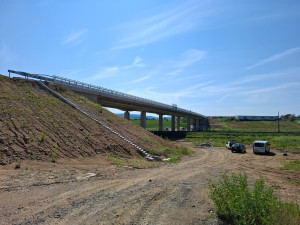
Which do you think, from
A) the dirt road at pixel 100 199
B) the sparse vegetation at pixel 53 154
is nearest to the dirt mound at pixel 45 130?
the sparse vegetation at pixel 53 154

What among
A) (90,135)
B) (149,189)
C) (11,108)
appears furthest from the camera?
(90,135)

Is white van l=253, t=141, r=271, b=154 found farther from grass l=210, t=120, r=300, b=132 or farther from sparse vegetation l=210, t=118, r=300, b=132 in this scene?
grass l=210, t=120, r=300, b=132

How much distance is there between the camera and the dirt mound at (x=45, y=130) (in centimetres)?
1623

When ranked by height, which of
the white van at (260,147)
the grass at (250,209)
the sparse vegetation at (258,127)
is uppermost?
the sparse vegetation at (258,127)

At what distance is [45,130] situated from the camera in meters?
19.4

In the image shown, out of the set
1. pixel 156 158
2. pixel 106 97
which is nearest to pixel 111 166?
pixel 156 158

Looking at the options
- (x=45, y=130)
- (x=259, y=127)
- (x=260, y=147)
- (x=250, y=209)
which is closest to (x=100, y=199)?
(x=250, y=209)

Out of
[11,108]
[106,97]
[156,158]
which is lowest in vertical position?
[156,158]

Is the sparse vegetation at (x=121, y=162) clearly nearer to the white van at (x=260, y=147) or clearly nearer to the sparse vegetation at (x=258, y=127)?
the white van at (x=260, y=147)

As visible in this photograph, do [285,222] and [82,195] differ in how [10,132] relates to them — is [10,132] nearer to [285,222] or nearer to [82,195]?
[82,195]

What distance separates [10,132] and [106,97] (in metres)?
31.1

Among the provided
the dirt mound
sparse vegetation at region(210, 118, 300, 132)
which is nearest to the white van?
the dirt mound

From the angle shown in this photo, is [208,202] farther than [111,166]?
No

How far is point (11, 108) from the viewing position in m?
20.3
